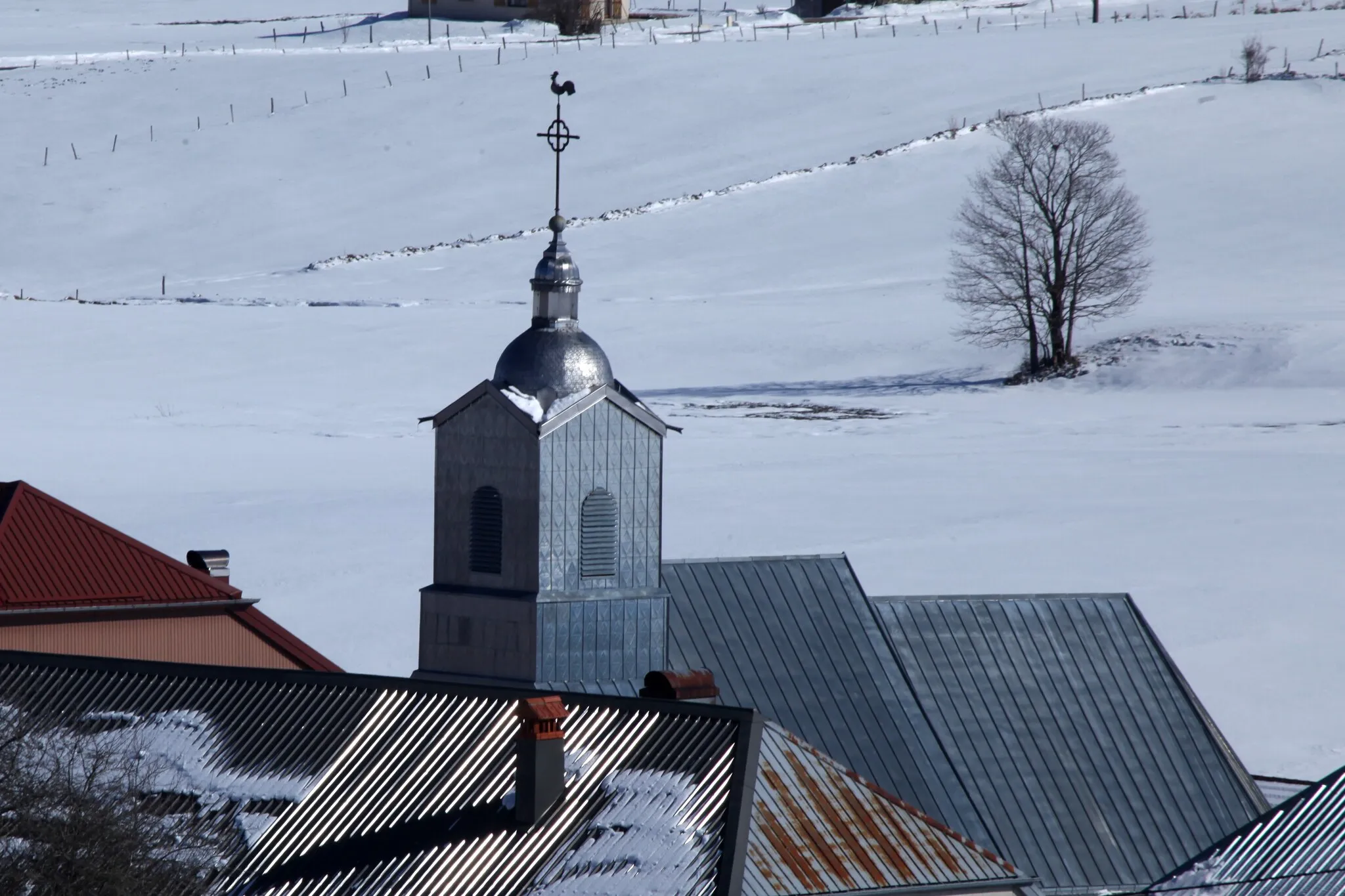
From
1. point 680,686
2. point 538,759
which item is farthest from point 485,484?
point 538,759

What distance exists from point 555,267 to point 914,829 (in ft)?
19.0

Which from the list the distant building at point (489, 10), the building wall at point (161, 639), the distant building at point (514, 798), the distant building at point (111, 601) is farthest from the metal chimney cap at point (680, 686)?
the distant building at point (489, 10)

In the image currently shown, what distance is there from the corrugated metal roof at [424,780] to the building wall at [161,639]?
8.43m

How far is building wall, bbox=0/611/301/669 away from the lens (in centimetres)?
2581

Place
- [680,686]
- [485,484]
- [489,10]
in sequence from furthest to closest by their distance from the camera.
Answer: [489,10] < [485,484] < [680,686]

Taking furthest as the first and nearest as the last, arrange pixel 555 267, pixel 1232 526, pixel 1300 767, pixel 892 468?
pixel 892 468
pixel 1232 526
pixel 1300 767
pixel 555 267

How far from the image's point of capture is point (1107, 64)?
3524 inches

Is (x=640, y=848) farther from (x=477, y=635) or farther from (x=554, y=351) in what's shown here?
(x=554, y=351)

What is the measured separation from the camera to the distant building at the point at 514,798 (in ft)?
47.3

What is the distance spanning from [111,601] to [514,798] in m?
12.3

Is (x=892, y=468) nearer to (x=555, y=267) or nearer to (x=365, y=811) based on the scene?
(x=555, y=267)

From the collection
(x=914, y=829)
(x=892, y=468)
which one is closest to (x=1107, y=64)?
→ (x=892, y=468)

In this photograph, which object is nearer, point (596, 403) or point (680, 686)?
point (680, 686)

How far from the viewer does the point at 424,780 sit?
612 inches
